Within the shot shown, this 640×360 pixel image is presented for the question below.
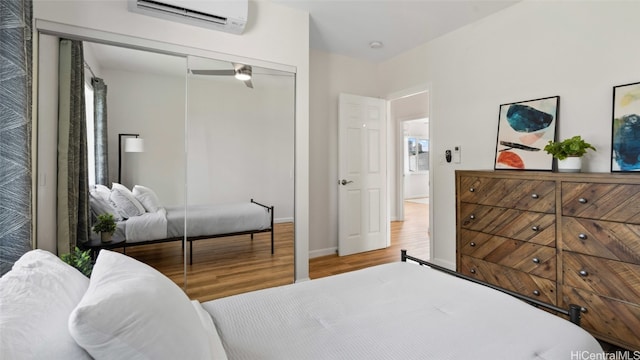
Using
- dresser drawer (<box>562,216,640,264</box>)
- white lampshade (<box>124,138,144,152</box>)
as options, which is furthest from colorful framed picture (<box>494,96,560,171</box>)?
white lampshade (<box>124,138,144,152</box>)

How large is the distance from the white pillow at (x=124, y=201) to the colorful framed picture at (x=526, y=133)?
3.33 m

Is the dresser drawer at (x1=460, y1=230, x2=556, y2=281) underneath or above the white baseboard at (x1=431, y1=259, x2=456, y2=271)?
above

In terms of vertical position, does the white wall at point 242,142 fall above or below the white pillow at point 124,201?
above

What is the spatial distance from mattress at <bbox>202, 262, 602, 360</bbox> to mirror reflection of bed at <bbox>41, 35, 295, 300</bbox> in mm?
1563

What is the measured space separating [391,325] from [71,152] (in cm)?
244

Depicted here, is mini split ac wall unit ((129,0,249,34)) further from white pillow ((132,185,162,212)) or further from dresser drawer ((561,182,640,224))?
dresser drawer ((561,182,640,224))

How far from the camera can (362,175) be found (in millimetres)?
4336

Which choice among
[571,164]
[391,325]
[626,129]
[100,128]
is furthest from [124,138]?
[626,129]

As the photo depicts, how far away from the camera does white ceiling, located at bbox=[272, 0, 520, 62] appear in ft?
9.59

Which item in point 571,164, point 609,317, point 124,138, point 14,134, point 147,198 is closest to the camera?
point 14,134

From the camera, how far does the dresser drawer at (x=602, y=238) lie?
185 cm

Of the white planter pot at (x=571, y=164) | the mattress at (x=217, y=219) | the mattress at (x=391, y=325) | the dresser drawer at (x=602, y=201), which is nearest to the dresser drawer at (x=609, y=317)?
the dresser drawer at (x=602, y=201)

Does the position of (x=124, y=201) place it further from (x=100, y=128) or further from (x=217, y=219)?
(x=217, y=219)

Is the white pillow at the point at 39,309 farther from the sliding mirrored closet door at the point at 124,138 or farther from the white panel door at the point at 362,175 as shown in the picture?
the white panel door at the point at 362,175
